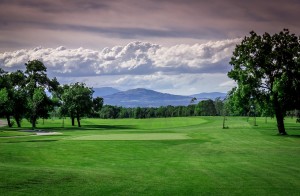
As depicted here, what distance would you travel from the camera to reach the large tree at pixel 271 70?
50312mm

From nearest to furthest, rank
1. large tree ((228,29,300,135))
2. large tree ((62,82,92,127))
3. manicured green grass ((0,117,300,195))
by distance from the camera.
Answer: manicured green grass ((0,117,300,195)) < large tree ((228,29,300,135)) < large tree ((62,82,92,127))

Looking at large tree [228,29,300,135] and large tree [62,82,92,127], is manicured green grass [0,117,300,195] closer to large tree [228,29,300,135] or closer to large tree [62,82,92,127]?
large tree [228,29,300,135]

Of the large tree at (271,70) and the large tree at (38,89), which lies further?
the large tree at (38,89)

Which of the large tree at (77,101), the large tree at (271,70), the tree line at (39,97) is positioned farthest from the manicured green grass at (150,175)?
the large tree at (77,101)

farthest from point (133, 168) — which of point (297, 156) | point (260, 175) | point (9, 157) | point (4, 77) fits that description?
point (4, 77)

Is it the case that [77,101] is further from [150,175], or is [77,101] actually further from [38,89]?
[150,175]

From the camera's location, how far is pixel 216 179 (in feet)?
60.4

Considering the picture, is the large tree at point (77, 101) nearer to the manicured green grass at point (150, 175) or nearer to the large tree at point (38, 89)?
the large tree at point (38, 89)

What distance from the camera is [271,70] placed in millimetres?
51625

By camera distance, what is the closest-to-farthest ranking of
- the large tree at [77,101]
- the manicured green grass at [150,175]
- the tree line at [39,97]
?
the manicured green grass at [150,175], the tree line at [39,97], the large tree at [77,101]

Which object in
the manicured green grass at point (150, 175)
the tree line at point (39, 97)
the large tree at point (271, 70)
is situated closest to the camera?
the manicured green grass at point (150, 175)

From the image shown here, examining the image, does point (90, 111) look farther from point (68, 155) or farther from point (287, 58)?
point (68, 155)

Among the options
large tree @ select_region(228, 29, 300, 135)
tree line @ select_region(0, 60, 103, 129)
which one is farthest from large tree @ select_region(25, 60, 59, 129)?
large tree @ select_region(228, 29, 300, 135)

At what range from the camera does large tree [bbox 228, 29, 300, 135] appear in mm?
50312
